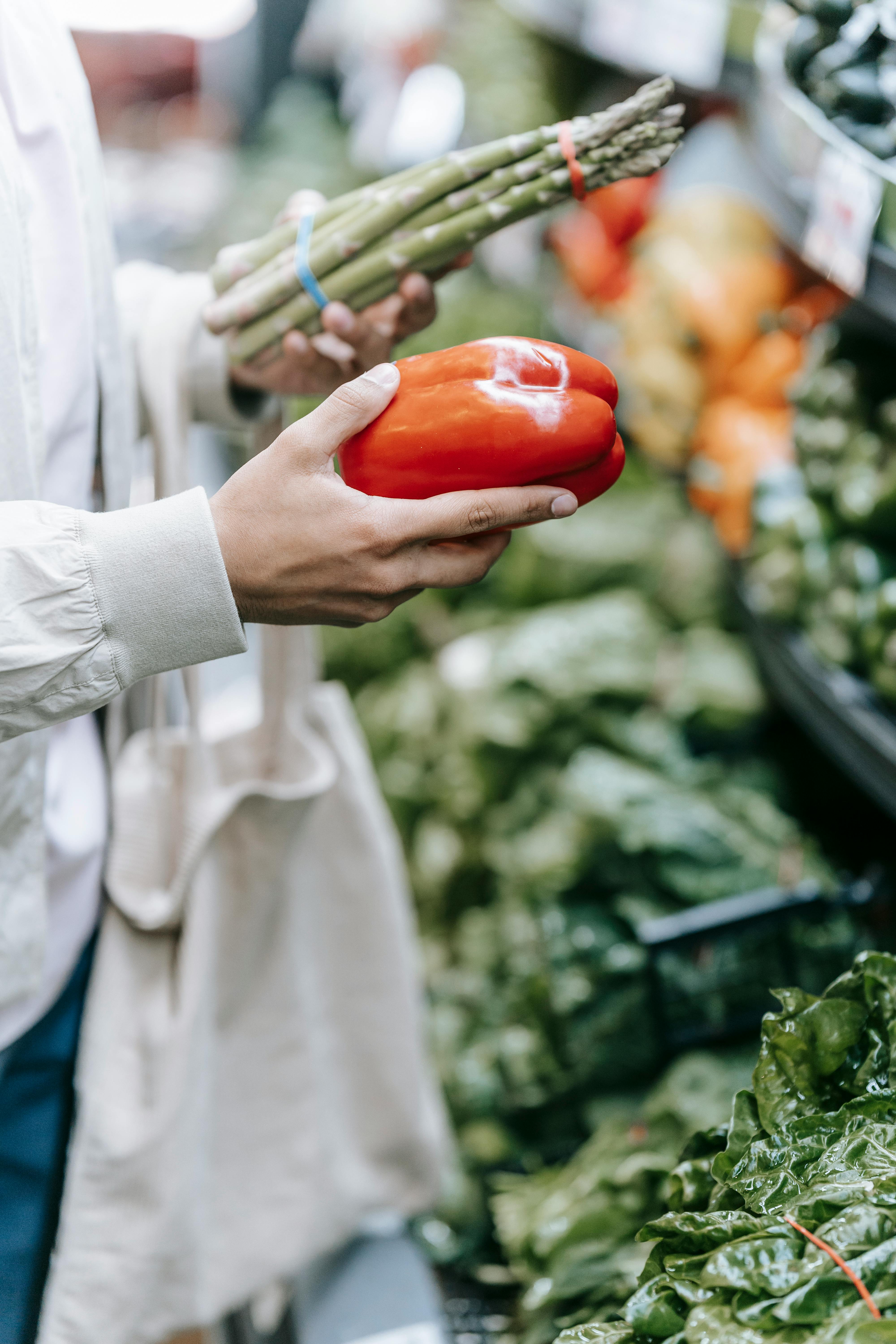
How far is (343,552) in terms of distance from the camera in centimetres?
90

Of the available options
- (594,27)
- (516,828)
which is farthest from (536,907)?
(594,27)

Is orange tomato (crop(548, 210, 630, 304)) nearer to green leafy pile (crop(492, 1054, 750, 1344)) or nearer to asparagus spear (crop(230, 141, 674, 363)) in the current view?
asparagus spear (crop(230, 141, 674, 363))

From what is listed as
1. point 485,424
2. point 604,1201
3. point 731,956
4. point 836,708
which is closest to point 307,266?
point 485,424

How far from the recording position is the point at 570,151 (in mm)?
1125

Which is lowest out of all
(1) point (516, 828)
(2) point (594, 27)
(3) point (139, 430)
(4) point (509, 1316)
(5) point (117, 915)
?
(4) point (509, 1316)

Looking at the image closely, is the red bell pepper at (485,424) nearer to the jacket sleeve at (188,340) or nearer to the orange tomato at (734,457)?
the jacket sleeve at (188,340)

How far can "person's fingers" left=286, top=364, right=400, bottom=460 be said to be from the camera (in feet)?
2.95

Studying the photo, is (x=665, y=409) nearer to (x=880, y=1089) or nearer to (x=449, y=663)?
(x=449, y=663)

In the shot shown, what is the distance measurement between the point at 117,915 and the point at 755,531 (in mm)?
1295

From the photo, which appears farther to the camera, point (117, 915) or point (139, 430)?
point (139, 430)

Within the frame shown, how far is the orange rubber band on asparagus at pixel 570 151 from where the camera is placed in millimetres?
1126

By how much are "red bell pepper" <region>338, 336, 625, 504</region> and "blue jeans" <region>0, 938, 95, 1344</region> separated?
2.73 ft

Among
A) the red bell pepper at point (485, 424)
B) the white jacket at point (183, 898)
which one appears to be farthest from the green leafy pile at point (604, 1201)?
the red bell pepper at point (485, 424)

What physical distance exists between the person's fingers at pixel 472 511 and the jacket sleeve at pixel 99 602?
166 millimetres
